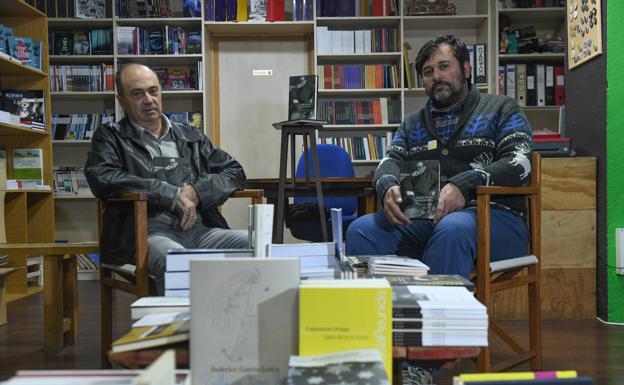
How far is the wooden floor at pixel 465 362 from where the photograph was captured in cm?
207

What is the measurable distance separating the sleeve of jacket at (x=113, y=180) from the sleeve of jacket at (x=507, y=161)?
3.45 ft

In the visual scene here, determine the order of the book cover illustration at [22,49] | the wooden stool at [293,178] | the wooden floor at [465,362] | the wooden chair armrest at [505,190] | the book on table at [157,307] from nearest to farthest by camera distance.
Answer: the book on table at [157,307]
the wooden chair armrest at [505,190]
the wooden floor at [465,362]
the wooden stool at [293,178]
the book cover illustration at [22,49]

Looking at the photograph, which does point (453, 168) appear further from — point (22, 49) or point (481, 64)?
point (22, 49)

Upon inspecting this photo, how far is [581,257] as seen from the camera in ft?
9.40

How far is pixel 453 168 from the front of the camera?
2.19 metres

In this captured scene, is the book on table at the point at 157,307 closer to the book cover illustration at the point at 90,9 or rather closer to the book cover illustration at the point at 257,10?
the book cover illustration at the point at 257,10

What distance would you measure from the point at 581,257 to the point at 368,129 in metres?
2.52

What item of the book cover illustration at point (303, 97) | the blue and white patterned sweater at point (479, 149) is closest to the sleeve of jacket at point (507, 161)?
the blue and white patterned sweater at point (479, 149)

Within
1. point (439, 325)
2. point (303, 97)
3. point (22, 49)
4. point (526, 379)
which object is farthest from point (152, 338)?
point (22, 49)

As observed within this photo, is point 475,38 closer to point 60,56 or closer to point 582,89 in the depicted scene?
point 582,89

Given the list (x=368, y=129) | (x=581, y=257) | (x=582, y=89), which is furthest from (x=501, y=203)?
(x=368, y=129)

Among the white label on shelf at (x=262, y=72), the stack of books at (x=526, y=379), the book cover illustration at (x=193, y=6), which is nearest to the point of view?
the stack of books at (x=526, y=379)

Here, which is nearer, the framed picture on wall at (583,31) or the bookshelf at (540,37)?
the framed picture on wall at (583,31)

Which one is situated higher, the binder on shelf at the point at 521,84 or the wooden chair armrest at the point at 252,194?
the binder on shelf at the point at 521,84
